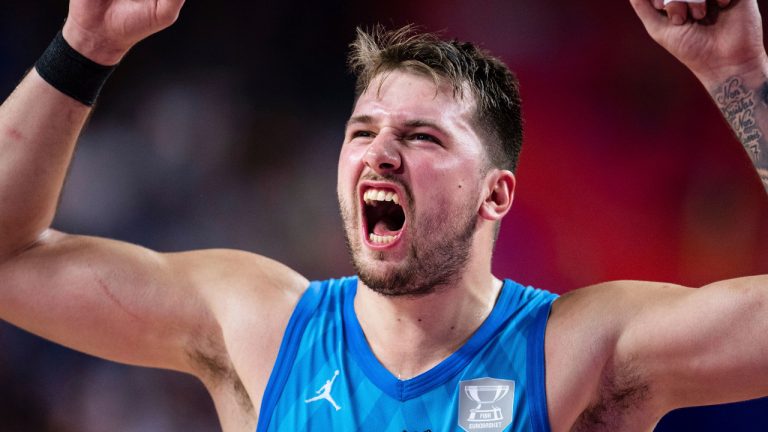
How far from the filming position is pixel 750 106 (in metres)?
2.35

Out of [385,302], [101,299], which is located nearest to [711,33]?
[385,302]

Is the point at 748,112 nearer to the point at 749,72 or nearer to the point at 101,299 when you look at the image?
the point at 749,72

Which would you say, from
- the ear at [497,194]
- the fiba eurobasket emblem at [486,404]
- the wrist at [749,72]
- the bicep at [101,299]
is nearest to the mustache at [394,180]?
the ear at [497,194]

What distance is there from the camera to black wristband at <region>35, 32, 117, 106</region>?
2699 mm

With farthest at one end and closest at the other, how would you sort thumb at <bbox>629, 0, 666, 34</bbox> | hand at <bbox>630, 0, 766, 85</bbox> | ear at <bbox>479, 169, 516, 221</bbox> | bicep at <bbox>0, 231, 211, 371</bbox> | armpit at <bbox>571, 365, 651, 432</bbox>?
ear at <bbox>479, 169, 516, 221</bbox> < bicep at <bbox>0, 231, 211, 371</bbox> < armpit at <bbox>571, 365, 651, 432</bbox> < thumb at <bbox>629, 0, 666, 34</bbox> < hand at <bbox>630, 0, 766, 85</bbox>

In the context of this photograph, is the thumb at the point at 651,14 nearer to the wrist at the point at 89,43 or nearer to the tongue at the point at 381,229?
the tongue at the point at 381,229

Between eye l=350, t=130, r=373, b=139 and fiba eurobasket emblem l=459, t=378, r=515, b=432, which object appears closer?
fiba eurobasket emblem l=459, t=378, r=515, b=432

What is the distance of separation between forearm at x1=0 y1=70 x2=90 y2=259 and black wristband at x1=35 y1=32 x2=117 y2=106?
25mm

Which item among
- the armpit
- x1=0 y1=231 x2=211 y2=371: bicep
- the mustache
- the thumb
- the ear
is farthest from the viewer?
the ear

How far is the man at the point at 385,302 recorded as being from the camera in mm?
2570

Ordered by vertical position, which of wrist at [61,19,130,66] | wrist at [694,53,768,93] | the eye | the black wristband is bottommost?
the eye

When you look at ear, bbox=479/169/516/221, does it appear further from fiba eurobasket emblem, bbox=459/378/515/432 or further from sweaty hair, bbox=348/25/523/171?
fiba eurobasket emblem, bbox=459/378/515/432

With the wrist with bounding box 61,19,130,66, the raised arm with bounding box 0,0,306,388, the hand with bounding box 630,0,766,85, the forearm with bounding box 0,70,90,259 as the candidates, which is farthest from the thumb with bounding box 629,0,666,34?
the forearm with bounding box 0,70,90,259

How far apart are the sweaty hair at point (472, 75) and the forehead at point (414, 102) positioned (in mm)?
29
